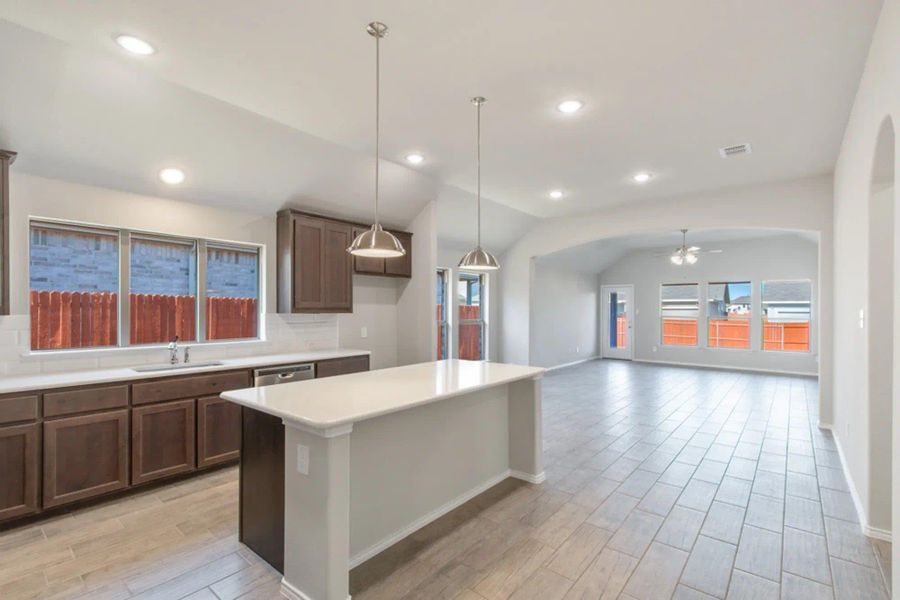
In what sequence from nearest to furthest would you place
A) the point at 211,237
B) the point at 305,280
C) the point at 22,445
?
the point at 22,445 < the point at 211,237 < the point at 305,280

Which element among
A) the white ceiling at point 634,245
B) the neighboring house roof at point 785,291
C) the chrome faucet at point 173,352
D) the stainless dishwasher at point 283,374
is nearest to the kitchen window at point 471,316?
the white ceiling at point 634,245

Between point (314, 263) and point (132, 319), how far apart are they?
1675 millimetres

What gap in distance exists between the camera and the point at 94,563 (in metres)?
2.38

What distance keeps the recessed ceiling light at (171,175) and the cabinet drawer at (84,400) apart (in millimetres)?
1741

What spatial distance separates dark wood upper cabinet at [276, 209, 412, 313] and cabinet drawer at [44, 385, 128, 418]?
5.48 ft

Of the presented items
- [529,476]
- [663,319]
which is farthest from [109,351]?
[663,319]

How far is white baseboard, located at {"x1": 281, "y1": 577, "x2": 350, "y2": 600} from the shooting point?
2064 mm

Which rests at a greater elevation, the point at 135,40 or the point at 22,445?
the point at 135,40

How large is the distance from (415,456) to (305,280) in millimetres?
2531

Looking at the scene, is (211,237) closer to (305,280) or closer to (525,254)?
(305,280)

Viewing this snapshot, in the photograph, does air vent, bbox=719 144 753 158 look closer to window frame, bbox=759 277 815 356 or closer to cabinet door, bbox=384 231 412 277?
cabinet door, bbox=384 231 412 277

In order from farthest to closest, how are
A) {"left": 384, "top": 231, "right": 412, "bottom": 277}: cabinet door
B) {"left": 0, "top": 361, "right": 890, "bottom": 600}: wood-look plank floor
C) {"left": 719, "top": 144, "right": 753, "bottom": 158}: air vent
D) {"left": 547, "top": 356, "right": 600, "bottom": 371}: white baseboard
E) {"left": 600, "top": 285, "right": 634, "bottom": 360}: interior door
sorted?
1. {"left": 600, "top": 285, "right": 634, "bottom": 360}: interior door
2. {"left": 547, "top": 356, "right": 600, "bottom": 371}: white baseboard
3. {"left": 384, "top": 231, "right": 412, "bottom": 277}: cabinet door
4. {"left": 719, "top": 144, "right": 753, "bottom": 158}: air vent
5. {"left": 0, "top": 361, "right": 890, "bottom": 600}: wood-look plank floor

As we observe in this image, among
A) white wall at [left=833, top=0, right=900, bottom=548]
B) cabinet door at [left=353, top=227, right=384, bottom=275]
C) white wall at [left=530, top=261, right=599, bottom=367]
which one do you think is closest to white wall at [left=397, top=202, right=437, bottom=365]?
cabinet door at [left=353, top=227, right=384, bottom=275]

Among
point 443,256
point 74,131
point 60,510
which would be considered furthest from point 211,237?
point 443,256
